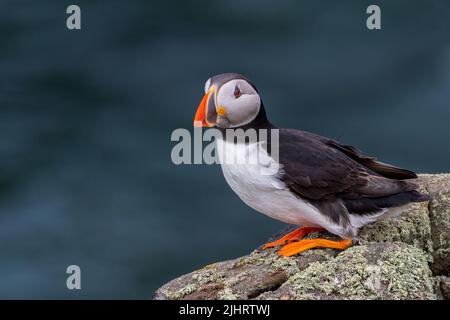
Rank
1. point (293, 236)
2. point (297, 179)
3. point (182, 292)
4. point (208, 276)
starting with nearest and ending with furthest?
A: point (182, 292)
point (208, 276)
point (297, 179)
point (293, 236)

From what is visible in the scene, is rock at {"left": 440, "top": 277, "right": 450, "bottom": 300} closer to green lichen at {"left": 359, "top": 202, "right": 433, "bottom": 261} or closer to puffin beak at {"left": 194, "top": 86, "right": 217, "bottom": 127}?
green lichen at {"left": 359, "top": 202, "right": 433, "bottom": 261}

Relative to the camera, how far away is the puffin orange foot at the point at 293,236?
529cm

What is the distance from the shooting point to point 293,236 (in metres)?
5.35

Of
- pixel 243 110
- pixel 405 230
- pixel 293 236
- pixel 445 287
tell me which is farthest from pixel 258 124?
pixel 445 287

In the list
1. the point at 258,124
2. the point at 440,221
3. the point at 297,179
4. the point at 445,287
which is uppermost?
the point at 258,124

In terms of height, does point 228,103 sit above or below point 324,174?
above

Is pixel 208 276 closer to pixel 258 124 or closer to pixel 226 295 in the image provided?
→ pixel 226 295

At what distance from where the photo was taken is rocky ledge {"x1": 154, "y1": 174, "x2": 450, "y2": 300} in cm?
436

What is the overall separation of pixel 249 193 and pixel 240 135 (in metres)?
0.43

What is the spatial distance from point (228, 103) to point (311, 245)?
1.17 metres

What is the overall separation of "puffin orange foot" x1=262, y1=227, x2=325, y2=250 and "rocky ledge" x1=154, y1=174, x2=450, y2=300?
0.27 feet
